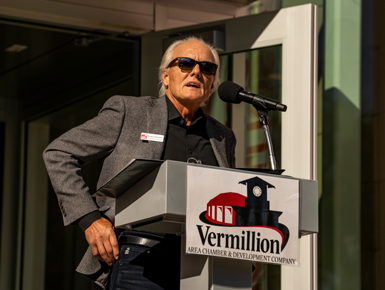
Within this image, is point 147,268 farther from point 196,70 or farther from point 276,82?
point 276,82

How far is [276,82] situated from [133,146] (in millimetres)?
1821

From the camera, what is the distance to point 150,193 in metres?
1.49

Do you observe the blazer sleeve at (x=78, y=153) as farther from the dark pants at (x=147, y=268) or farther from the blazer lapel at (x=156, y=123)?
the dark pants at (x=147, y=268)

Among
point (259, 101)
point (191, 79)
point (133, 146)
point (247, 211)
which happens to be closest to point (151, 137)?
point (133, 146)

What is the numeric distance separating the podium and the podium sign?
1cm

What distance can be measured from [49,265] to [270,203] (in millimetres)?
6450

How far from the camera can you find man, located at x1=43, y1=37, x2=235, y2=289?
1.84 meters

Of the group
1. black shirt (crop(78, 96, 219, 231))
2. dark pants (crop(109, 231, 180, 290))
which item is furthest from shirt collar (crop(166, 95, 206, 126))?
dark pants (crop(109, 231, 180, 290))

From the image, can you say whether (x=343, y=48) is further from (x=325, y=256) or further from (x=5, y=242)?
(x=5, y=242)

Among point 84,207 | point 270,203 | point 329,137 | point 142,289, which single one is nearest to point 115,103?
point 84,207

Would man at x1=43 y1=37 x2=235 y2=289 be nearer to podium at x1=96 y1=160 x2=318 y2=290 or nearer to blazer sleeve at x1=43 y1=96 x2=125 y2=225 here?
blazer sleeve at x1=43 y1=96 x2=125 y2=225

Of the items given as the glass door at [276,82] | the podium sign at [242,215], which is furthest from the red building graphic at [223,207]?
the glass door at [276,82]

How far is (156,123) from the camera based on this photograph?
2.09 meters

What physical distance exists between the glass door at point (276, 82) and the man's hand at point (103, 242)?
Result: 5.55ft
